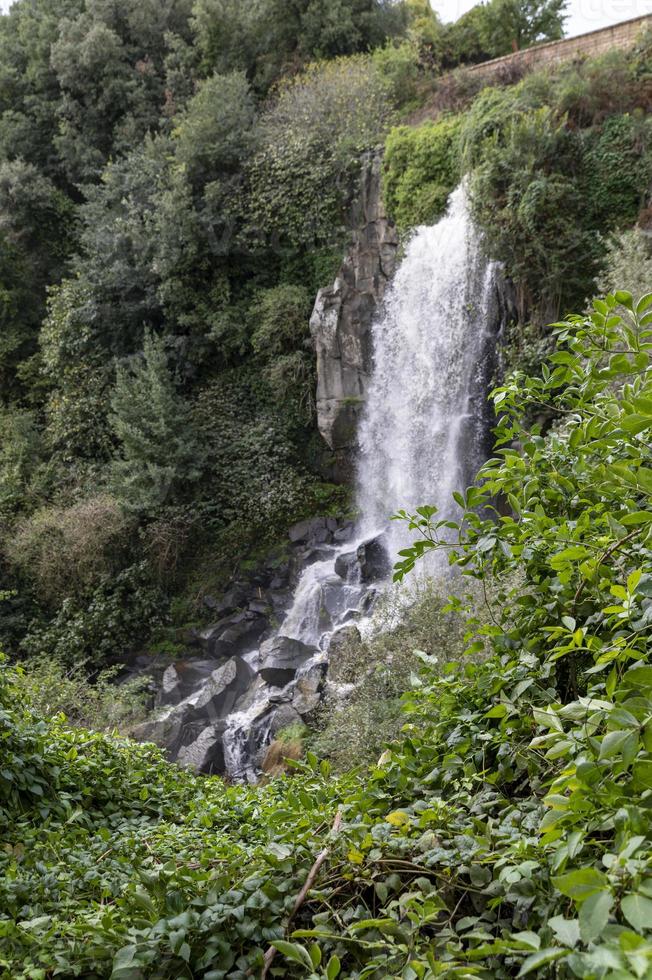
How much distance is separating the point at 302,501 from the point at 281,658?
131 inches

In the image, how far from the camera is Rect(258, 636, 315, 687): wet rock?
930 centimetres

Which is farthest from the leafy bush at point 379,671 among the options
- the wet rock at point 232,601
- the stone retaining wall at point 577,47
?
the stone retaining wall at point 577,47

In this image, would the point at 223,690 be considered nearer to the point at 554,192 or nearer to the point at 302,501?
the point at 302,501

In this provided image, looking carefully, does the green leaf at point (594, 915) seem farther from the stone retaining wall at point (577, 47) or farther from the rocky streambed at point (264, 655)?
the stone retaining wall at point (577, 47)

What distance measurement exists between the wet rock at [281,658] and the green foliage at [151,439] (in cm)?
329

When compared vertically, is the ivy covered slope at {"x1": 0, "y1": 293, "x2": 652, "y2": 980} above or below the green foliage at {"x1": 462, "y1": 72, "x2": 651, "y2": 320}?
below

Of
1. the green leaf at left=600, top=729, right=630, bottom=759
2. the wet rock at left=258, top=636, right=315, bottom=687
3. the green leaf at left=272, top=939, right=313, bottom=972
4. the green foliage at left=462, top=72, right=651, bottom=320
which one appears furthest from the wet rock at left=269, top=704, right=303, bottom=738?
the green leaf at left=600, top=729, right=630, bottom=759

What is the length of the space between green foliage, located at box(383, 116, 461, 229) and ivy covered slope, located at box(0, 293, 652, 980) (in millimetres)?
9526

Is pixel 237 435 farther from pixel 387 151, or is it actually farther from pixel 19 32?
pixel 19 32

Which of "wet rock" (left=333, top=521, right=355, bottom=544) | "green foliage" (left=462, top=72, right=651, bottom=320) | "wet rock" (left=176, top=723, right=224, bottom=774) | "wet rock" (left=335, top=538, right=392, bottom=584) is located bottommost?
A: "wet rock" (left=176, top=723, right=224, bottom=774)

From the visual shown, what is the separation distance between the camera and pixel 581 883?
90cm

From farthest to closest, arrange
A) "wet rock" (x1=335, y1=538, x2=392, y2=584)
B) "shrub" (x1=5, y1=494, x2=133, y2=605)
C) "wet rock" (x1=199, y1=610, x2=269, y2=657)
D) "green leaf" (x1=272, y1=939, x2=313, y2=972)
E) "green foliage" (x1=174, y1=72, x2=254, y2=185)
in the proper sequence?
"green foliage" (x1=174, y1=72, x2=254, y2=185) < "shrub" (x1=5, y1=494, x2=133, y2=605) < "wet rock" (x1=199, y1=610, x2=269, y2=657) < "wet rock" (x1=335, y1=538, x2=392, y2=584) < "green leaf" (x1=272, y1=939, x2=313, y2=972)

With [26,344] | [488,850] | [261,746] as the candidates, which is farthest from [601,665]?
[26,344]

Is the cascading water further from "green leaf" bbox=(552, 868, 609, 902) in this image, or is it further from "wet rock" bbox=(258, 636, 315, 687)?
"green leaf" bbox=(552, 868, 609, 902)
